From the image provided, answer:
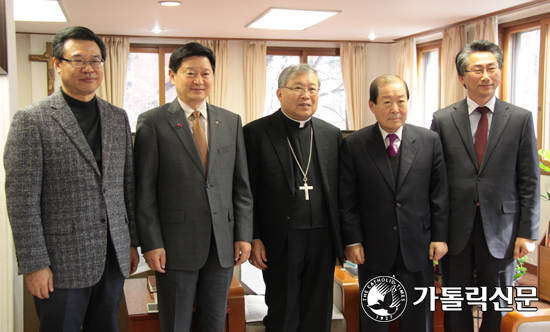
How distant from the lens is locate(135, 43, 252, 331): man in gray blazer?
2057mm

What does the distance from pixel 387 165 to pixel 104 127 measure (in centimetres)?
135

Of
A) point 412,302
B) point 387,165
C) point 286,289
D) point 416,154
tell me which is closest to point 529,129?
point 416,154

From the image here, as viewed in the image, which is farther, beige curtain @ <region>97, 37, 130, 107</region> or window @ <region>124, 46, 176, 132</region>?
window @ <region>124, 46, 176, 132</region>

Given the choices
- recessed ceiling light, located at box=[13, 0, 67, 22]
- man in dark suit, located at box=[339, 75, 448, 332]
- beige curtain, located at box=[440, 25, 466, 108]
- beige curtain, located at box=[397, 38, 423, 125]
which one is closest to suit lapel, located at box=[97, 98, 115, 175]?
man in dark suit, located at box=[339, 75, 448, 332]

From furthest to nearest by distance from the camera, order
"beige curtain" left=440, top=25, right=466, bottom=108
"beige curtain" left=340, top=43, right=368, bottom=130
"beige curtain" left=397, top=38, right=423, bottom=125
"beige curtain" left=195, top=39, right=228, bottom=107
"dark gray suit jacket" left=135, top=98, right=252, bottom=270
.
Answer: "beige curtain" left=340, top=43, right=368, bottom=130, "beige curtain" left=195, top=39, right=228, bottom=107, "beige curtain" left=397, top=38, right=423, bottom=125, "beige curtain" left=440, top=25, right=466, bottom=108, "dark gray suit jacket" left=135, top=98, right=252, bottom=270

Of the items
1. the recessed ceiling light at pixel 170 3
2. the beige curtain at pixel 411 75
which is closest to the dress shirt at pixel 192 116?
the recessed ceiling light at pixel 170 3

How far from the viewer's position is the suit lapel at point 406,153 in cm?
227

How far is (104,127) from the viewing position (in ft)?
6.36

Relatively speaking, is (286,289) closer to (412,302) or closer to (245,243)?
(245,243)

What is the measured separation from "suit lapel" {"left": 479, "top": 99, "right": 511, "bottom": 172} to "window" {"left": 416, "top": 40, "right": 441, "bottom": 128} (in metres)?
6.14

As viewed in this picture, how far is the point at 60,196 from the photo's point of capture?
1.82 meters

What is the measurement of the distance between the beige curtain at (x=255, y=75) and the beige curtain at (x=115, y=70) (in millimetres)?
2198

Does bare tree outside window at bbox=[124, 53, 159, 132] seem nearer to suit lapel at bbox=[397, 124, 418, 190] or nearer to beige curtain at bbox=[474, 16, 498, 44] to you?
beige curtain at bbox=[474, 16, 498, 44]

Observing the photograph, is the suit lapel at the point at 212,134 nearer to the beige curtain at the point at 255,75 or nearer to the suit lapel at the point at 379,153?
the suit lapel at the point at 379,153
